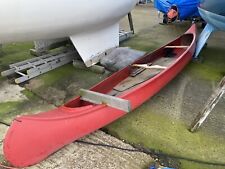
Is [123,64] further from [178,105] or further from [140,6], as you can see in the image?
[140,6]

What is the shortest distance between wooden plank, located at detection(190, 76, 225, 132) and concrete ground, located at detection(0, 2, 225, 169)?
92 mm

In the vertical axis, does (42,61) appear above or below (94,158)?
above

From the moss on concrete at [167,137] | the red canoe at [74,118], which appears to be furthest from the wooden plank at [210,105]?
the red canoe at [74,118]

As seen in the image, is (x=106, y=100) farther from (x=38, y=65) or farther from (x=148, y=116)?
(x=38, y=65)

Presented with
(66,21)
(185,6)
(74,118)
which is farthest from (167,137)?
(185,6)

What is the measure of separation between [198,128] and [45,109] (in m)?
1.56

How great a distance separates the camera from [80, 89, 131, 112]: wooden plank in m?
2.58

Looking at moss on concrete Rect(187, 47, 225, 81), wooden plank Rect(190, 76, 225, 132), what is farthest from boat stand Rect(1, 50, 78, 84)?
wooden plank Rect(190, 76, 225, 132)

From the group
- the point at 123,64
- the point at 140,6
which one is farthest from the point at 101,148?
the point at 140,6

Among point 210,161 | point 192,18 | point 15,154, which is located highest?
point 192,18

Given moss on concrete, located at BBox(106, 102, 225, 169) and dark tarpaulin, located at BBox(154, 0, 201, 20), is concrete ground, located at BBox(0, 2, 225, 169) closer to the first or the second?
moss on concrete, located at BBox(106, 102, 225, 169)

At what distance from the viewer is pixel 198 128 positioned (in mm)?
2857

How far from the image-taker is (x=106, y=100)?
8.75ft

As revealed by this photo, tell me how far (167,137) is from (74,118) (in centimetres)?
87
